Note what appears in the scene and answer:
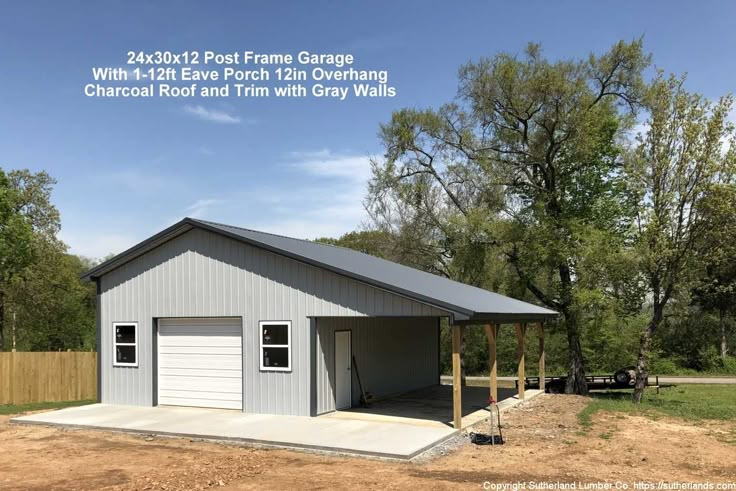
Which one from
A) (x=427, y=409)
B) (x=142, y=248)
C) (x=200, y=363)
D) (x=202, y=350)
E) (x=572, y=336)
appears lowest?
(x=427, y=409)

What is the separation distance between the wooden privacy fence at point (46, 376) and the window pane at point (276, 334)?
653 centimetres

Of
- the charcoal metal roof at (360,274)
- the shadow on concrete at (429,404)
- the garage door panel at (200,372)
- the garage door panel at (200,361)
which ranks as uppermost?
the charcoal metal roof at (360,274)

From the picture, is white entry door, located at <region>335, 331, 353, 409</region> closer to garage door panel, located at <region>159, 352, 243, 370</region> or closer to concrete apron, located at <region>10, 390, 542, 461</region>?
concrete apron, located at <region>10, 390, 542, 461</region>

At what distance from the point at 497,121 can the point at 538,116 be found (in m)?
1.68

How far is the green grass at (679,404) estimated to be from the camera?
47.0ft

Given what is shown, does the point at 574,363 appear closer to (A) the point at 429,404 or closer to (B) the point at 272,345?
(A) the point at 429,404

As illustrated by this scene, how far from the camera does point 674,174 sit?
19766 millimetres

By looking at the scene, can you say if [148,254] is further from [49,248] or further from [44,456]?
[49,248]

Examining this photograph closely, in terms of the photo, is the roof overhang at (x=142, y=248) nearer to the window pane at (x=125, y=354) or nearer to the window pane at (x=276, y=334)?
the window pane at (x=125, y=354)

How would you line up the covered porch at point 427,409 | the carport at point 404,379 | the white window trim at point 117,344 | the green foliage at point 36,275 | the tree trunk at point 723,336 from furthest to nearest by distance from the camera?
the tree trunk at point 723,336 → the green foliage at point 36,275 → the white window trim at point 117,344 → the carport at point 404,379 → the covered porch at point 427,409

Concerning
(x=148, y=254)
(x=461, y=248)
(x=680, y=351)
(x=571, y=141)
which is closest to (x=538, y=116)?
(x=571, y=141)

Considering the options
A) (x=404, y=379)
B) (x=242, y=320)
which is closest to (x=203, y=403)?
(x=242, y=320)

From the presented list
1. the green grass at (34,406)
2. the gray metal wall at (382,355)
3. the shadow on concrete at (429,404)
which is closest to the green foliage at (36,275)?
the green grass at (34,406)

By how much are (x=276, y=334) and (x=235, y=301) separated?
1.24 m
